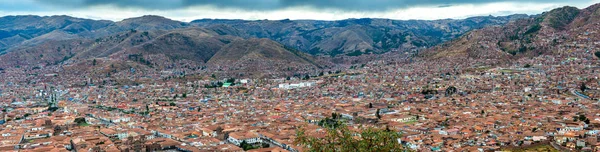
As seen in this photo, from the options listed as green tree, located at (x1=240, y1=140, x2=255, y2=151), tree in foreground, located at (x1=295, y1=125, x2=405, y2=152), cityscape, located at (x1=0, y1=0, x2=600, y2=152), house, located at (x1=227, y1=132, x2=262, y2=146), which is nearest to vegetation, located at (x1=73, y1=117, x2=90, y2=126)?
cityscape, located at (x1=0, y1=0, x2=600, y2=152)

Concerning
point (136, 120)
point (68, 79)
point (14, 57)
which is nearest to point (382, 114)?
point (136, 120)

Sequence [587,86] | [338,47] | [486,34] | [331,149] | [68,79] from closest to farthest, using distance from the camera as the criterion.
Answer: [331,149]
[587,86]
[68,79]
[486,34]
[338,47]

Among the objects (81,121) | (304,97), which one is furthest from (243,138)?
(304,97)

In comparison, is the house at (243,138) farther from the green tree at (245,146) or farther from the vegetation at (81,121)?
the vegetation at (81,121)

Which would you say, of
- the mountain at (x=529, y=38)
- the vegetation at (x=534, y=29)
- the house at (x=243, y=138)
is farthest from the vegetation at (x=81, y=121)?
the vegetation at (x=534, y=29)

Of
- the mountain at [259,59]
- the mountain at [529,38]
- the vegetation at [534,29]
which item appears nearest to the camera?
the mountain at [529,38]

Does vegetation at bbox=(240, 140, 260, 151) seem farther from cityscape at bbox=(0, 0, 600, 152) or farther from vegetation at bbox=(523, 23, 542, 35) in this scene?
vegetation at bbox=(523, 23, 542, 35)

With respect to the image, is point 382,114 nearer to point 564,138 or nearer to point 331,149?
point 564,138

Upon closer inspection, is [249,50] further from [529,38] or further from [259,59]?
[529,38]
